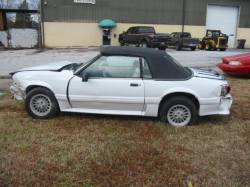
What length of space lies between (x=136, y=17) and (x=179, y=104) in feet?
90.5

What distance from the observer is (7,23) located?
29.4m

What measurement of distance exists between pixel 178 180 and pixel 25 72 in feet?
12.1

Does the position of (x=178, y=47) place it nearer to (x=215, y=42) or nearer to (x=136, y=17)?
(x=215, y=42)

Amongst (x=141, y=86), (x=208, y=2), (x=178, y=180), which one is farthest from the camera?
(x=208, y=2)

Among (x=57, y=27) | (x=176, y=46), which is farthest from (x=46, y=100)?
(x=57, y=27)

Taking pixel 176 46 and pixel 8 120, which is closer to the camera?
pixel 8 120

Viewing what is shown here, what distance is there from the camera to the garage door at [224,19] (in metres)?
35.9

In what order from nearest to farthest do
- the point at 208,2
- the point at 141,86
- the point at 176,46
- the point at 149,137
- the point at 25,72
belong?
the point at 149,137 < the point at 141,86 < the point at 25,72 < the point at 176,46 < the point at 208,2

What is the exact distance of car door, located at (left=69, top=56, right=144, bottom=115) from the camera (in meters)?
6.06

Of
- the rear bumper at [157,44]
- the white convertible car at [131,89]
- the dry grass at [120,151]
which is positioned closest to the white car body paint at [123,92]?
the white convertible car at [131,89]

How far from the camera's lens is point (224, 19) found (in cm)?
3641

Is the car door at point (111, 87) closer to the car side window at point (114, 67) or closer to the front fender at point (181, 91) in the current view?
the car side window at point (114, 67)

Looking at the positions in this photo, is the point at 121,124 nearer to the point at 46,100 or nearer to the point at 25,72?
the point at 46,100

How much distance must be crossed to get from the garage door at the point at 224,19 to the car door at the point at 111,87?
1245 inches
